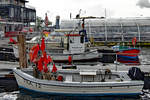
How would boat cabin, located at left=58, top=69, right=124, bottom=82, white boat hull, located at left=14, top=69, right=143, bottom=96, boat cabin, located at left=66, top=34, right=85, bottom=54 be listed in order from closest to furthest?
white boat hull, located at left=14, top=69, right=143, bottom=96 → boat cabin, located at left=58, top=69, right=124, bottom=82 → boat cabin, located at left=66, top=34, right=85, bottom=54

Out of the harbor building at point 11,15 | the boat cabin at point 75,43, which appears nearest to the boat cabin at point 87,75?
the boat cabin at point 75,43

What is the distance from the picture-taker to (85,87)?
15.3 meters

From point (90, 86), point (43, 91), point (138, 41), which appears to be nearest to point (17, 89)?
point (43, 91)

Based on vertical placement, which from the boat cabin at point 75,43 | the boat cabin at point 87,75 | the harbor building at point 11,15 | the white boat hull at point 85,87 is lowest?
the white boat hull at point 85,87

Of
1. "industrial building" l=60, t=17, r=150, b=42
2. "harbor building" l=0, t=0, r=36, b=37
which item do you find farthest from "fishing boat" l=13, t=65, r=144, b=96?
"harbor building" l=0, t=0, r=36, b=37

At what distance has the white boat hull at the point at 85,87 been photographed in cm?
1520

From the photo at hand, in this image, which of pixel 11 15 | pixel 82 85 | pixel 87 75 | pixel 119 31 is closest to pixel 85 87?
pixel 82 85

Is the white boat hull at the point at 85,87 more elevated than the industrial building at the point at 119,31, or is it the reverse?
the industrial building at the point at 119,31

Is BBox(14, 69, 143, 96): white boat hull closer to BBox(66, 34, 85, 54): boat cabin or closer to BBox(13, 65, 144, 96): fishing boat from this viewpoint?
BBox(13, 65, 144, 96): fishing boat

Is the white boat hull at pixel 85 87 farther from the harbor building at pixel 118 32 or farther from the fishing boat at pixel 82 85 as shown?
the harbor building at pixel 118 32

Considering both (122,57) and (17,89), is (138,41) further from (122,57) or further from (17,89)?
(17,89)

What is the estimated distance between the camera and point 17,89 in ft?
56.5

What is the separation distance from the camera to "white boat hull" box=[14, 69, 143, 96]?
1520cm

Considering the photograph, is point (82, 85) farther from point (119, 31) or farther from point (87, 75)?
point (119, 31)
